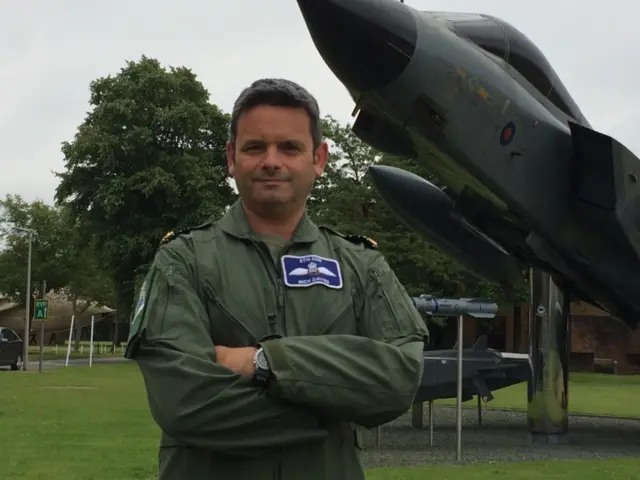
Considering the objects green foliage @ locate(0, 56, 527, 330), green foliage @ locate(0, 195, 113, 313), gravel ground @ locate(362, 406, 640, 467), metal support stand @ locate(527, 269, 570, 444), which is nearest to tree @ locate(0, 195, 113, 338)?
green foliage @ locate(0, 195, 113, 313)

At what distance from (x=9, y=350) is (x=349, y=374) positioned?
2505 cm

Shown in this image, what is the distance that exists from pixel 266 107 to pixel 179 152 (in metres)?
28.9

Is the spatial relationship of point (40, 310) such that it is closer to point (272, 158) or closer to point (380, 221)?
point (380, 221)

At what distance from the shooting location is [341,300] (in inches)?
76.8

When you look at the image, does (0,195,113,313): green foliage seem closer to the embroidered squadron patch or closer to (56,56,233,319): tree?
(56,56,233,319): tree

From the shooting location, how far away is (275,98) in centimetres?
196

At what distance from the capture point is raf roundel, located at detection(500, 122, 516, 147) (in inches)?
318

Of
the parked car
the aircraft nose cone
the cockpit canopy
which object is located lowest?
the parked car

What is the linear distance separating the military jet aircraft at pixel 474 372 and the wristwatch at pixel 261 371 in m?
9.62

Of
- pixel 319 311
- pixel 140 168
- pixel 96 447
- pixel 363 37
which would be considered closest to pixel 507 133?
pixel 363 37

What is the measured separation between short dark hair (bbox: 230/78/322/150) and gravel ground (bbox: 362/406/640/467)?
773 cm

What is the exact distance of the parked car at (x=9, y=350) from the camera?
24.4 m

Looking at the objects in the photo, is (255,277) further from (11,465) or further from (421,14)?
(11,465)

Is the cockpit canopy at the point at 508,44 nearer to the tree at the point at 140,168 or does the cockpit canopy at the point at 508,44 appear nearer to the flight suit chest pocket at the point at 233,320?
the flight suit chest pocket at the point at 233,320
